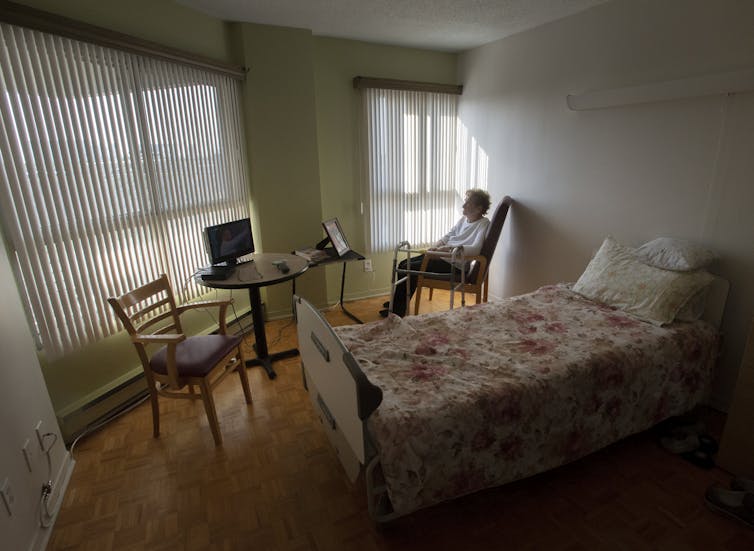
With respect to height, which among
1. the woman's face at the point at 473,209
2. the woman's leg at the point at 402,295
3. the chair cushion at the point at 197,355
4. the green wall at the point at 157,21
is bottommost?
the woman's leg at the point at 402,295

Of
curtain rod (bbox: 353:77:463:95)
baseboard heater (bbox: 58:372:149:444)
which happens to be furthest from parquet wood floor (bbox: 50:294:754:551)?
curtain rod (bbox: 353:77:463:95)

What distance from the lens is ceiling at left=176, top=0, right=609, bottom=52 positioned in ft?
9.02

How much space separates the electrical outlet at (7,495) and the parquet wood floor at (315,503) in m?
0.31

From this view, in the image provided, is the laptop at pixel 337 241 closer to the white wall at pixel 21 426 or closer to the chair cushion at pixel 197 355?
the chair cushion at pixel 197 355

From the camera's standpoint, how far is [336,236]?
3.38m

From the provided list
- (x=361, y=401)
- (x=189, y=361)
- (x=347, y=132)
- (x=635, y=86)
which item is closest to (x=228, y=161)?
(x=347, y=132)

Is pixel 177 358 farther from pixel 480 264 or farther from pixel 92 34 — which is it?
pixel 480 264

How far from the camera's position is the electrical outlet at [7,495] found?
4.76 feet

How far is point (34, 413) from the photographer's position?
181 centimetres

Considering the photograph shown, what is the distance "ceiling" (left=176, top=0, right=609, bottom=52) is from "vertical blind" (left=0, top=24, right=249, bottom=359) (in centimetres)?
54

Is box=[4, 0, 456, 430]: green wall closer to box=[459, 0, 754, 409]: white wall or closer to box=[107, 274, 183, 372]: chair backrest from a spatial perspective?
box=[107, 274, 183, 372]: chair backrest

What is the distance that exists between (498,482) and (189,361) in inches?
62.5

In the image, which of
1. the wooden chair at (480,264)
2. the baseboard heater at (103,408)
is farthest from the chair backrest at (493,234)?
the baseboard heater at (103,408)

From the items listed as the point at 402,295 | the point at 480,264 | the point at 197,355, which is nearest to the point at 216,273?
the point at 197,355
